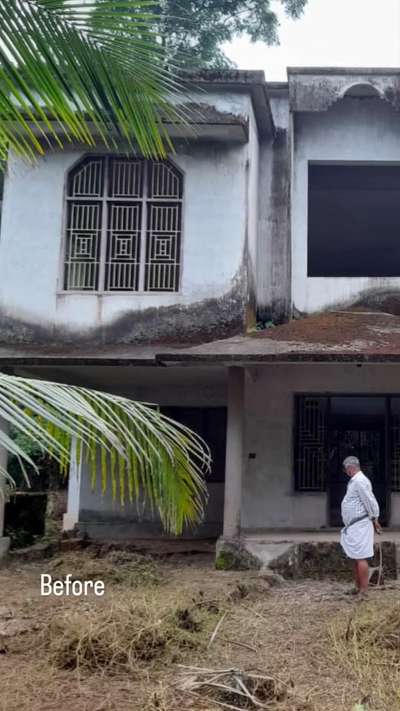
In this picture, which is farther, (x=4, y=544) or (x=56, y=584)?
(x=4, y=544)

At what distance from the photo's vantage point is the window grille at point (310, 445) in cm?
1085

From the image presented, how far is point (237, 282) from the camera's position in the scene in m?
10.2

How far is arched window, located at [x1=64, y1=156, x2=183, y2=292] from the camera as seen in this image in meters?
10.4

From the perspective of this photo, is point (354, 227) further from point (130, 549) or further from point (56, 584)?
point (56, 584)

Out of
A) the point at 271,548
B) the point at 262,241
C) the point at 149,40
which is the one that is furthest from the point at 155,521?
the point at 149,40

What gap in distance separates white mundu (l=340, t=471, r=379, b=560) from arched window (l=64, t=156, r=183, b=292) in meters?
4.15

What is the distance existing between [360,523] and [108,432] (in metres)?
5.43

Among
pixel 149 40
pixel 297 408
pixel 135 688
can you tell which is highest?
pixel 149 40

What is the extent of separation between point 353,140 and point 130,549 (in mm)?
7144

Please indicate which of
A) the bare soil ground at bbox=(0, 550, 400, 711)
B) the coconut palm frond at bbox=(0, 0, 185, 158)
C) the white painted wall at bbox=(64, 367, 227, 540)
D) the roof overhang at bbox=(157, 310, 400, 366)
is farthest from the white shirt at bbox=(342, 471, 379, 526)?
the coconut palm frond at bbox=(0, 0, 185, 158)

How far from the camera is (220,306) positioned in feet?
33.4

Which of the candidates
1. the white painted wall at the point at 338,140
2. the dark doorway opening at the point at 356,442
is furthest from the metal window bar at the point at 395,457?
the white painted wall at the point at 338,140

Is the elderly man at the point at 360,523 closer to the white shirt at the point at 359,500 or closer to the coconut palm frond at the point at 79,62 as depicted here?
the white shirt at the point at 359,500

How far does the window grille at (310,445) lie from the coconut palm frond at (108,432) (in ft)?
23.7
